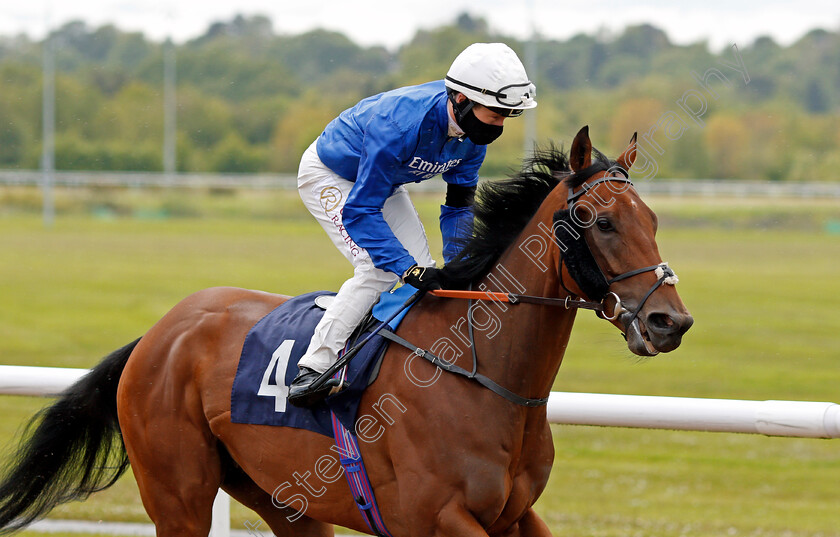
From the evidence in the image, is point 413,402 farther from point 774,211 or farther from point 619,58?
point 619,58

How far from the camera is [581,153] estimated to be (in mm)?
2729

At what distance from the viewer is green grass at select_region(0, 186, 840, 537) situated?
18.9ft

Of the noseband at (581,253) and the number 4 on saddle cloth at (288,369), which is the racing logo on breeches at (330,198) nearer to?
the number 4 on saddle cloth at (288,369)

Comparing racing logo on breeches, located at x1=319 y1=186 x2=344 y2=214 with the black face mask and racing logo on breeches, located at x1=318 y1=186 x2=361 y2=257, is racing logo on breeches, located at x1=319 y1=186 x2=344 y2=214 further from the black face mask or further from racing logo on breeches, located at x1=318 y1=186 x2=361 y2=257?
the black face mask

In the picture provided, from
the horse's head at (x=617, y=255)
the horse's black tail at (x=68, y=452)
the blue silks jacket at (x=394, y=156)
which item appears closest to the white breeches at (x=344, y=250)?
the blue silks jacket at (x=394, y=156)

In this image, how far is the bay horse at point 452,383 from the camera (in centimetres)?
263

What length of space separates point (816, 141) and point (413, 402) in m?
34.4

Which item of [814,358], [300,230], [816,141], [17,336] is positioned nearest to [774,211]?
[816,141]

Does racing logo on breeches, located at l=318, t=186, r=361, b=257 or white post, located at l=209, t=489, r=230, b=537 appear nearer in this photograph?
racing logo on breeches, located at l=318, t=186, r=361, b=257

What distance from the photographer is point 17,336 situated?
45.0 feet

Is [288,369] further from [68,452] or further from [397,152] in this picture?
[68,452]

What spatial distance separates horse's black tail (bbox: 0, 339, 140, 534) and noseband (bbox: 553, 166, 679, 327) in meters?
1.80

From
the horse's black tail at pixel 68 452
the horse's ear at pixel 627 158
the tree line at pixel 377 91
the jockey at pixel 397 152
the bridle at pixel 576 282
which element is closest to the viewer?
the bridle at pixel 576 282

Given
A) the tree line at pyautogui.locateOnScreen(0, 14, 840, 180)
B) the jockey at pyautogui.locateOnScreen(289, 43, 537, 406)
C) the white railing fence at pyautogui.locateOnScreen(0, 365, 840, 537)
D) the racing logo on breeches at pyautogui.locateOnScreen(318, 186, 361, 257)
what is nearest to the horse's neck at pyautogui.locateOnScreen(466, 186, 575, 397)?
the jockey at pyautogui.locateOnScreen(289, 43, 537, 406)
